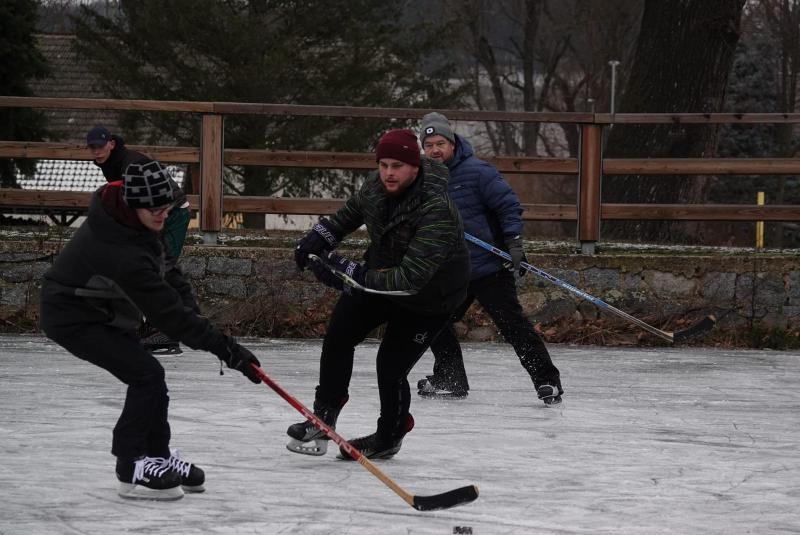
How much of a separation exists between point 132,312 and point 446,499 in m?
1.29

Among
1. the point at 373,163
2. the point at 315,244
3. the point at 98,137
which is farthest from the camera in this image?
the point at 373,163

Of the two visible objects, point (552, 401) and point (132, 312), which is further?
point (552, 401)

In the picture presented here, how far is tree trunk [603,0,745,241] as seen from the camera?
13.2 meters

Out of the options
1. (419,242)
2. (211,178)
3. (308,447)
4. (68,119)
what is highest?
(68,119)

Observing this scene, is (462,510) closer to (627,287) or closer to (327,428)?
(327,428)

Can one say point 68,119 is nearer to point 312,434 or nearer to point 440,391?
point 440,391

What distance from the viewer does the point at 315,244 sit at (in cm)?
537

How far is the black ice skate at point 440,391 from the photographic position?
722 cm

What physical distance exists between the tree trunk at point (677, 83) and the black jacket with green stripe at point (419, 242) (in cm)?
793

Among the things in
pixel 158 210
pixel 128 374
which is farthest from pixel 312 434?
pixel 158 210

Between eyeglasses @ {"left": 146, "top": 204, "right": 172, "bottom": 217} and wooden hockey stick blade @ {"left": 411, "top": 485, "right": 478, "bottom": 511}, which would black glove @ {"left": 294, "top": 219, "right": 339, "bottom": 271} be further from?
wooden hockey stick blade @ {"left": 411, "top": 485, "right": 478, "bottom": 511}

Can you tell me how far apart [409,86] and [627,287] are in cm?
1200

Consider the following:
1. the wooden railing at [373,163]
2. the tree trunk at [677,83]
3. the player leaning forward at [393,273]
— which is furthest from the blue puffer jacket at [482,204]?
the tree trunk at [677,83]

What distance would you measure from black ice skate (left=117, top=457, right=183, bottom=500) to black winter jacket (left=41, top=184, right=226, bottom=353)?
1.49 feet
